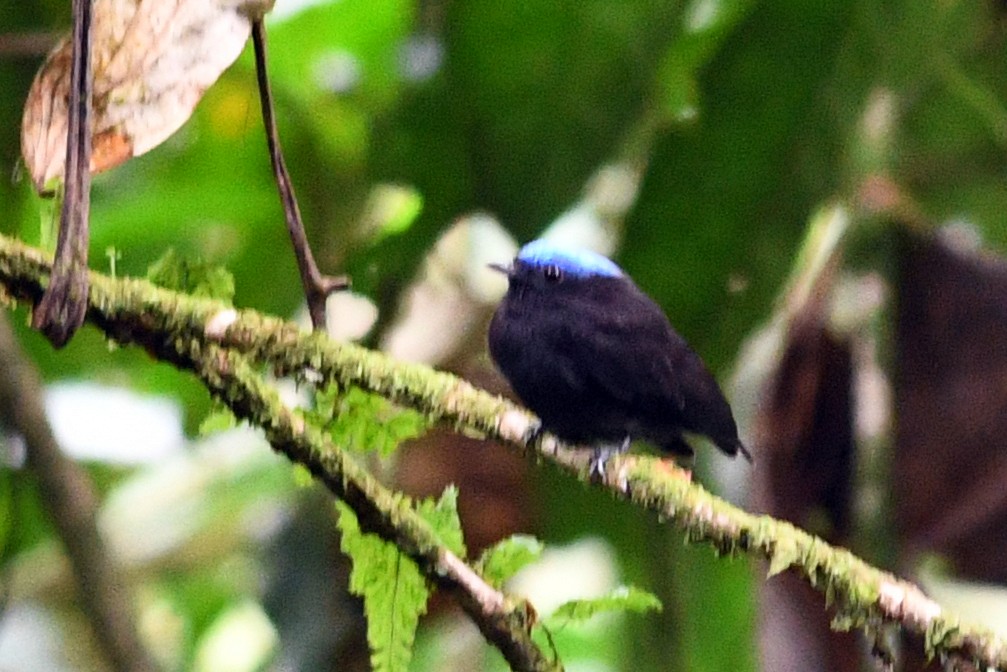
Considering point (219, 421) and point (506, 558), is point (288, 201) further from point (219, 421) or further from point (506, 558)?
point (506, 558)

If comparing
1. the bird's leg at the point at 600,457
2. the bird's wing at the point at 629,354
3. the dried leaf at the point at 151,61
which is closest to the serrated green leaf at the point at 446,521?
the bird's leg at the point at 600,457

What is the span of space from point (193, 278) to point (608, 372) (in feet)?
1.83

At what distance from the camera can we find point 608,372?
1513mm

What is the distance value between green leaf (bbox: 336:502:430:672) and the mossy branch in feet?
0.13

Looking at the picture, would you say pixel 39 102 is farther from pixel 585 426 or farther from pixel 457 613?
pixel 457 613

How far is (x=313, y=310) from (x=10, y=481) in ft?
3.50

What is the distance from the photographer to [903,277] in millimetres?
2072

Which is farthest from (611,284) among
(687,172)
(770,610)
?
(770,610)

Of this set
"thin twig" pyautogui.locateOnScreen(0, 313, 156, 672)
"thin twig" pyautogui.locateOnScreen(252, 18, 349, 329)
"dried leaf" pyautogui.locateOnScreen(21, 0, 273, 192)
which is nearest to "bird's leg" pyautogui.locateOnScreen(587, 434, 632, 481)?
"thin twig" pyautogui.locateOnScreen(252, 18, 349, 329)

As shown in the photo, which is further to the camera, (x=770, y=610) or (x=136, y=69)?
(x=770, y=610)

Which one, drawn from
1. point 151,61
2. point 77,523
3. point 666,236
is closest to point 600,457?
point 151,61

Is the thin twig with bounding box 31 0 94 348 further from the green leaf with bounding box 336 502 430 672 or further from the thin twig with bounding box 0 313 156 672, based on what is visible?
the thin twig with bounding box 0 313 156 672

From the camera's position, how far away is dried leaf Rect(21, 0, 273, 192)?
42.7 inches

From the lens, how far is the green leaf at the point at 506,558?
1237 mm
